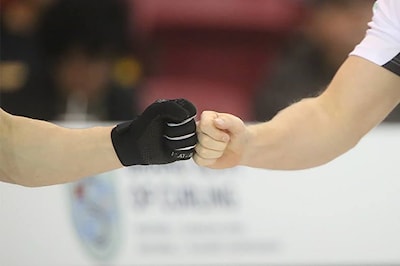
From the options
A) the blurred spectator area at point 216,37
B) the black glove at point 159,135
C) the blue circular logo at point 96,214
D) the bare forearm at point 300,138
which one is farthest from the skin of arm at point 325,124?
the blurred spectator area at point 216,37

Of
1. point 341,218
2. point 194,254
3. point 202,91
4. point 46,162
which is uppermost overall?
point 46,162

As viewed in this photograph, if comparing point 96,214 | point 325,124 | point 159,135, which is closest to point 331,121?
point 325,124

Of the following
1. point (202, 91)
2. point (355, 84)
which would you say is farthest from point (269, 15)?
point (355, 84)

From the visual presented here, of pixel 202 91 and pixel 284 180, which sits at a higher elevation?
pixel 284 180

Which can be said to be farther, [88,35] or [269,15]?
[269,15]

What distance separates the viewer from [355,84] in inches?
81.2

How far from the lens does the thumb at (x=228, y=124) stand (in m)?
1.90

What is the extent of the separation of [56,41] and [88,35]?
0.12 meters

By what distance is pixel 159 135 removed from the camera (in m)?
1.85

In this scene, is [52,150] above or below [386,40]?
below

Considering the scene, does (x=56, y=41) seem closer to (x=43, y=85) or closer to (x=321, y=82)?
(x=43, y=85)

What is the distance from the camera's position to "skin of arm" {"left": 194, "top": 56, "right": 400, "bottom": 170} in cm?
205

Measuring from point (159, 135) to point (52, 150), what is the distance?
0.23 m

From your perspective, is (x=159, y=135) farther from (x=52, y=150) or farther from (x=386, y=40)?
(x=386, y=40)
